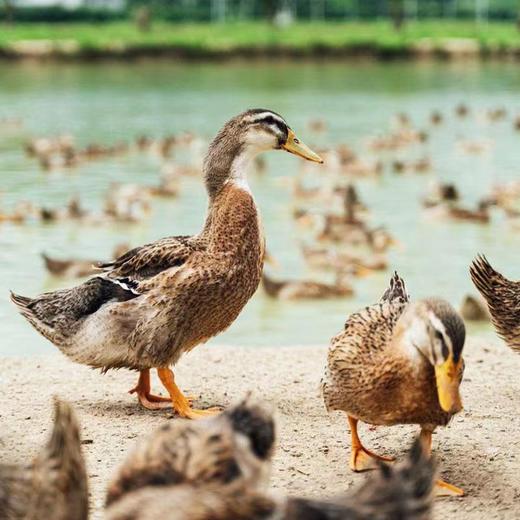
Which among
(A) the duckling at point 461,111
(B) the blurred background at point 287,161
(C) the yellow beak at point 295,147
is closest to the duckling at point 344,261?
(B) the blurred background at point 287,161

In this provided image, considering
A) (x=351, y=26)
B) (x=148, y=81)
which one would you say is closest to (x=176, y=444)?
(x=148, y=81)

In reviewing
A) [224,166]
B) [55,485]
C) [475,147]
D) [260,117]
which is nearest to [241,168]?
[224,166]

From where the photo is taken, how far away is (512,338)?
5906 mm

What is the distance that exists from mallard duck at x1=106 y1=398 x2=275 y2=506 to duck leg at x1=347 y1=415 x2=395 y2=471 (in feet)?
4.71

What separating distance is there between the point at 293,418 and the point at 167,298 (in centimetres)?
82

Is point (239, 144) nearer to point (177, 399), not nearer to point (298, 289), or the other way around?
point (177, 399)

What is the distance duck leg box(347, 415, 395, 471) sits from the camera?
4.78 meters

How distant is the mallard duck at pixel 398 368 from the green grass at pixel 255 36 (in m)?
33.0

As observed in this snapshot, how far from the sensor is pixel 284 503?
305 centimetres

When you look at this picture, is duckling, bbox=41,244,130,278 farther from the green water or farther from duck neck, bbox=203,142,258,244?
duck neck, bbox=203,142,258,244

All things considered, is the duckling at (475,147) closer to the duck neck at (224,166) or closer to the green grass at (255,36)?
the duck neck at (224,166)

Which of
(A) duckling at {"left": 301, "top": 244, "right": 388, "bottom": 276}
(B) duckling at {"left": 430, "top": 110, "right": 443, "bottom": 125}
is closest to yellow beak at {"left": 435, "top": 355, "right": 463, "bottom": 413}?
(A) duckling at {"left": 301, "top": 244, "right": 388, "bottom": 276}

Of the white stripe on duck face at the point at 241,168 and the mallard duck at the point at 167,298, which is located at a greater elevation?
the white stripe on duck face at the point at 241,168

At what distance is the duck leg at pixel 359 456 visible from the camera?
4.78 m
